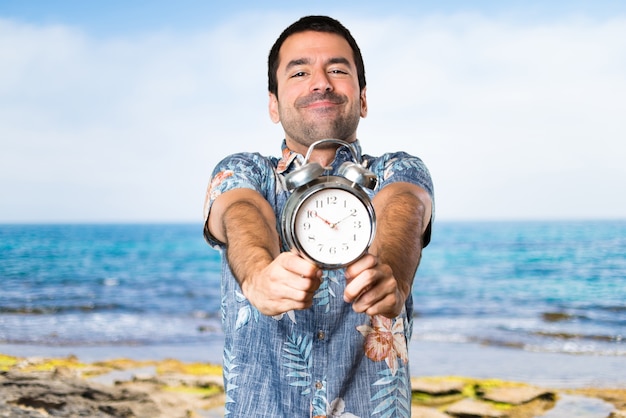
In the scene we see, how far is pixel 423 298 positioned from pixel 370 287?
1609cm

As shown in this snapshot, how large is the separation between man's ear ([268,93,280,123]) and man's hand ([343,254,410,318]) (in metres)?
1.22

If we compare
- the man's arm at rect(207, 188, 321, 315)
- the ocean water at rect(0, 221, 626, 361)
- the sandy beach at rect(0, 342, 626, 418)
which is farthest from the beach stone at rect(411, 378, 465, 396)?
the man's arm at rect(207, 188, 321, 315)

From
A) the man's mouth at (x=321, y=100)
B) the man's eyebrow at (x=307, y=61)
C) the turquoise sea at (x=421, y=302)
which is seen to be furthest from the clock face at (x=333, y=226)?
the turquoise sea at (x=421, y=302)

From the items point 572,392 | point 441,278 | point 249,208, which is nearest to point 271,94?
point 249,208

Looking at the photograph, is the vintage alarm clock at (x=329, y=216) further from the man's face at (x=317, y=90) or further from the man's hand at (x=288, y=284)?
the man's face at (x=317, y=90)

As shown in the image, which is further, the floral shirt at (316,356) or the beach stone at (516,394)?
the beach stone at (516,394)

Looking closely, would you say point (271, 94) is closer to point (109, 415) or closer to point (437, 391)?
point (109, 415)

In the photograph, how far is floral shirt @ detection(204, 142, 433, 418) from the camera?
2254 millimetres

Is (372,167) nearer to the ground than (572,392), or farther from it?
farther from it

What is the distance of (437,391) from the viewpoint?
6.90 meters

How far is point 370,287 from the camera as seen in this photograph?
5.40 ft

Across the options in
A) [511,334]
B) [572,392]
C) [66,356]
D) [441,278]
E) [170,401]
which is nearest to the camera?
[170,401]

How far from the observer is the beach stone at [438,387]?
690 centimetres

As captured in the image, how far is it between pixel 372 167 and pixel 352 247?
32.0 inches
